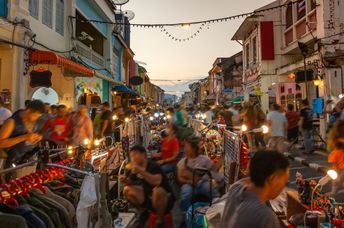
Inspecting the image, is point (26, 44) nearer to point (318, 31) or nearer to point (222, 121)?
point (222, 121)

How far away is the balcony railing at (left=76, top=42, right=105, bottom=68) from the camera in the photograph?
1613cm

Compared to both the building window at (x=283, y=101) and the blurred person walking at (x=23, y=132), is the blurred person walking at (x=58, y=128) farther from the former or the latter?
the building window at (x=283, y=101)

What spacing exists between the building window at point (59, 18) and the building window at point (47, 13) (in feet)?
2.00

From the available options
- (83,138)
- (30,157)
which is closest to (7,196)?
(30,157)

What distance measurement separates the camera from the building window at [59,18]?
13742 millimetres

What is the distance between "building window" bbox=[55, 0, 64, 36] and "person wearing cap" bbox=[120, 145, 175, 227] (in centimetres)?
950

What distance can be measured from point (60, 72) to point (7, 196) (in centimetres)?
1135

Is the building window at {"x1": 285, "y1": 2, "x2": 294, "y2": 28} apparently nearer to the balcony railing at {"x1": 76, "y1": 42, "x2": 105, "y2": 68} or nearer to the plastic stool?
the balcony railing at {"x1": 76, "y1": 42, "x2": 105, "y2": 68}

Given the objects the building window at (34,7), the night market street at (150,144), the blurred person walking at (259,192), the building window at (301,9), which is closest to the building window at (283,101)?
the night market street at (150,144)

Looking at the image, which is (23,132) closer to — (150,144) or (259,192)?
(259,192)

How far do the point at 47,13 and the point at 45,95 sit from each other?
3442mm

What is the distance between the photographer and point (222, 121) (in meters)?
14.4

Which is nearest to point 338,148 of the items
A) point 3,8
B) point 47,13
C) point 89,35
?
point 3,8

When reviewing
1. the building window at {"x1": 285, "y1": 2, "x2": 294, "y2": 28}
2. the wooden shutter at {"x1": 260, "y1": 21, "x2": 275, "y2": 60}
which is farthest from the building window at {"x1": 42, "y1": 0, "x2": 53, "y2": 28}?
the wooden shutter at {"x1": 260, "y1": 21, "x2": 275, "y2": 60}
